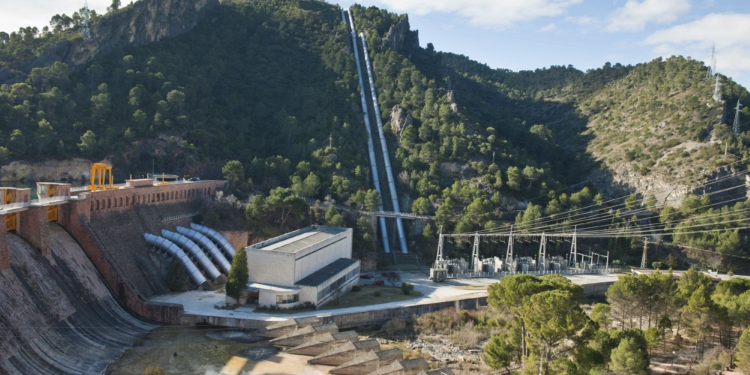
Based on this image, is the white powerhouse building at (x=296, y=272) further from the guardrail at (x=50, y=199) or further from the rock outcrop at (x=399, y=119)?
the rock outcrop at (x=399, y=119)

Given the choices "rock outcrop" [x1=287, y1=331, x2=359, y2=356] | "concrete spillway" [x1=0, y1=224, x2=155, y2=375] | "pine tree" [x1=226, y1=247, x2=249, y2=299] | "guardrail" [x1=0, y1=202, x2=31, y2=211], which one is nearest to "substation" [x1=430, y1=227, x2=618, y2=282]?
"pine tree" [x1=226, y1=247, x2=249, y2=299]

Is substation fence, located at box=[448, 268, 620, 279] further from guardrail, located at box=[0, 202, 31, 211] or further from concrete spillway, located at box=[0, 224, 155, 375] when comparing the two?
guardrail, located at box=[0, 202, 31, 211]

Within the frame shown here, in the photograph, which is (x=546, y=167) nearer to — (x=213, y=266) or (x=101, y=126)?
(x=213, y=266)

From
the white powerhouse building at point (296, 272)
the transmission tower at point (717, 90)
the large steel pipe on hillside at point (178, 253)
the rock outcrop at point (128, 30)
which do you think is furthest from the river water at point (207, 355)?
the transmission tower at point (717, 90)

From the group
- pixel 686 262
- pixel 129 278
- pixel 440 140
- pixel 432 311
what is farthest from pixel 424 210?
pixel 129 278

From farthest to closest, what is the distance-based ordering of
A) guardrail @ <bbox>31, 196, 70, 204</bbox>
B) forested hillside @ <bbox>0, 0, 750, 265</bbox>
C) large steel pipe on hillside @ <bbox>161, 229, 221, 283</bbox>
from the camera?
forested hillside @ <bbox>0, 0, 750, 265</bbox>
large steel pipe on hillside @ <bbox>161, 229, 221, 283</bbox>
guardrail @ <bbox>31, 196, 70, 204</bbox>

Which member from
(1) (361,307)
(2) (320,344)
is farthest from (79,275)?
(1) (361,307)
